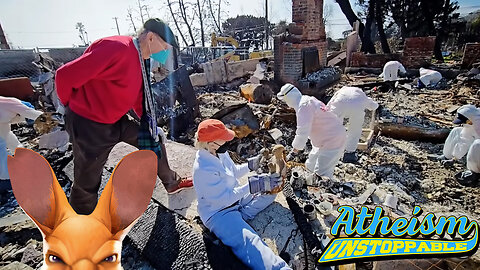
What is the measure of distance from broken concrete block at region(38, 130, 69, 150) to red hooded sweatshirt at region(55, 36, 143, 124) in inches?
133

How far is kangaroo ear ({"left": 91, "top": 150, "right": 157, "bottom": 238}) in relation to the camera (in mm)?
641

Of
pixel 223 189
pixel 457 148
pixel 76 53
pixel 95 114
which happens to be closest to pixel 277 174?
pixel 223 189

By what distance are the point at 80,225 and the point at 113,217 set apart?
73mm

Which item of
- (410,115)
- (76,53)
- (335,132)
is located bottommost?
(410,115)

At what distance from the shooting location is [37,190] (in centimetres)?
62

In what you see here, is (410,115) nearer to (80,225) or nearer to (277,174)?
(277,174)

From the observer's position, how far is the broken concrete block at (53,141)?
4496 mm

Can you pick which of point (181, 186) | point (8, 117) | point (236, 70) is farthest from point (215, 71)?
point (181, 186)

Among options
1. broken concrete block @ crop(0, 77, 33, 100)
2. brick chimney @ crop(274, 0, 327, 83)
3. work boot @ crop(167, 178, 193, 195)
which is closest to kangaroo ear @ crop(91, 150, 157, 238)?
work boot @ crop(167, 178, 193, 195)

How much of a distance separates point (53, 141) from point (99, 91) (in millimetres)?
3693

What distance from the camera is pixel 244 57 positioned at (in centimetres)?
1545

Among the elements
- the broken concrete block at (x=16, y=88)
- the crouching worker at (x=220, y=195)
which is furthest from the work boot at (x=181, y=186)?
the broken concrete block at (x=16, y=88)

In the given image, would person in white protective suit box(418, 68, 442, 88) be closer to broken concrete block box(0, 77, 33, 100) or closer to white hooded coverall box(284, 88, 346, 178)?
white hooded coverall box(284, 88, 346, 178)

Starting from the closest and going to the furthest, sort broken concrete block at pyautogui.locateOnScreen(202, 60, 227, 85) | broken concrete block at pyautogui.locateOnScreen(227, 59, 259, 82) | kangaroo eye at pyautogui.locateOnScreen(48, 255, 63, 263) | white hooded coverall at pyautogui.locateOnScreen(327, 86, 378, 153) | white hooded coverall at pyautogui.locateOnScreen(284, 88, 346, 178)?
kangaroo eye at pyautogui.locateOnScreen(48, 255, 63, 263)
white hooded coverall at pyautogui.locateOnScreen(284, 88, 346, 178)
white hooded coverall at pyautogui.locateOnScreen(327, 86, 378, 153)
broken concrete block at pyautogui.locateOnScreen(202, 60, 227, 85)
broken concrete block at pyautogui.locateOnScreen(227, 59, 259, 82)
